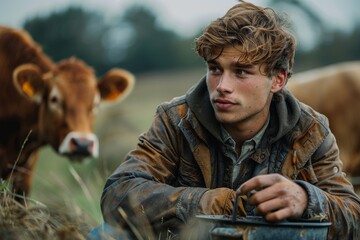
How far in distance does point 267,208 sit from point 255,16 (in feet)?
4.39

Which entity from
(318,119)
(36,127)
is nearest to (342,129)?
(36,127)

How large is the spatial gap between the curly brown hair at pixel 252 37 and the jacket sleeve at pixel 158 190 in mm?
479

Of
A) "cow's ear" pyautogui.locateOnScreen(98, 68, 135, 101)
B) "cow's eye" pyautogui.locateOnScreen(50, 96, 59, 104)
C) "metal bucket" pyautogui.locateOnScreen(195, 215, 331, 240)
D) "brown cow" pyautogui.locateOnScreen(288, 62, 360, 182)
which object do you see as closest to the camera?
"metal bucket" pyautogui.locateOnScreen(195, 215, 331, 240)

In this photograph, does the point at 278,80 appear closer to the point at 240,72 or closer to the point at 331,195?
the point at 240,72

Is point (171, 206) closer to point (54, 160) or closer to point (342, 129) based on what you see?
point (342, 129)

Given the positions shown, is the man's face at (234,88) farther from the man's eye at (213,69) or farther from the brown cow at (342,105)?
the brown cow at (342,105)

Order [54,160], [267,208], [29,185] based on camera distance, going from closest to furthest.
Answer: [267,208]
[29,185]
[54,160]

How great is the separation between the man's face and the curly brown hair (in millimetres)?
43

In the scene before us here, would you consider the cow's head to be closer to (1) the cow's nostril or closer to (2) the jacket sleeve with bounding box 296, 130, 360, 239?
(1) the cow's nostril

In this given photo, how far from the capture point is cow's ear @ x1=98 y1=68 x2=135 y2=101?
28.9 feet

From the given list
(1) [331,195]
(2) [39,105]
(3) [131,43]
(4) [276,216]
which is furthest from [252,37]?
(3) [131,43]

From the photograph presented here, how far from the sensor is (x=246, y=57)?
3.73 m

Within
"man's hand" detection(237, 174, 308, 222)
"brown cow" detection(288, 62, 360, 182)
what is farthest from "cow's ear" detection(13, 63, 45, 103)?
"man's hand" detection(237, 174, 308, 222)

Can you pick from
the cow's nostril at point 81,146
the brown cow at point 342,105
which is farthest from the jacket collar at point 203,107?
the brown cow at point 342,105
